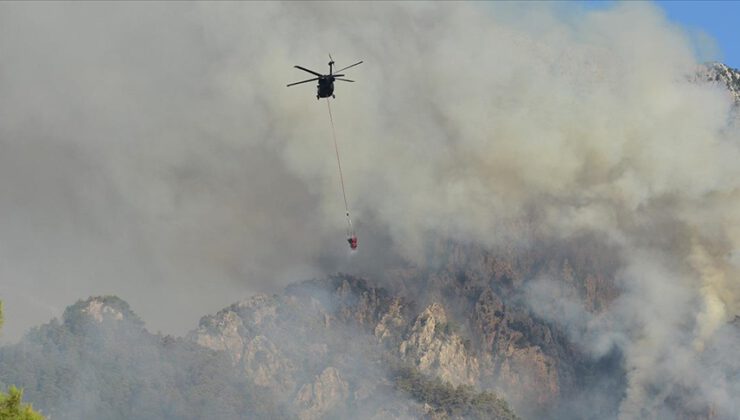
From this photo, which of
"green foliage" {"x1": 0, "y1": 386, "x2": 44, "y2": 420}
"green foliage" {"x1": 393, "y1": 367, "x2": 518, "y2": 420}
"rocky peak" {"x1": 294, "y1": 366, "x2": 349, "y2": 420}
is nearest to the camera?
"green foliage" {"x1": 0, "y1": 386, "x2": 44, "y2": 420}

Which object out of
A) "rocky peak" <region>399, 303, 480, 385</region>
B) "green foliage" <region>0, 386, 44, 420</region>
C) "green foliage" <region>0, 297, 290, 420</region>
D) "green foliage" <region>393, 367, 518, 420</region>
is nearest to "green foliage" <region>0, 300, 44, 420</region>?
"green foliage" <region>0, 386, 44, 420</region>

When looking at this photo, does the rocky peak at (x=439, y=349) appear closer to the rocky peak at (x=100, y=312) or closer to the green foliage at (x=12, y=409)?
the rocky peak at (x=100, y=312)

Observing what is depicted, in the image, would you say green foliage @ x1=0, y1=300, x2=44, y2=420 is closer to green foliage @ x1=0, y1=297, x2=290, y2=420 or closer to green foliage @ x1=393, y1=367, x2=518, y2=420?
green foliage @ x1=0, y1=297, x2=290, y2=420

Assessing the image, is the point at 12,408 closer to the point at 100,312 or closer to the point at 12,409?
the point at 12,409

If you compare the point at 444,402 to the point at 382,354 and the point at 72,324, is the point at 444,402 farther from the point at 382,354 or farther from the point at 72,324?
the point at 72,324

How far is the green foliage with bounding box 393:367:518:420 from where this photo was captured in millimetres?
159375

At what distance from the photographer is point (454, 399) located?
161 metres

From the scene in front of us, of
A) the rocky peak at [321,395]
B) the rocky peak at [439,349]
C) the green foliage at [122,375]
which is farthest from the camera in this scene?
the rocky peak at [439,349]

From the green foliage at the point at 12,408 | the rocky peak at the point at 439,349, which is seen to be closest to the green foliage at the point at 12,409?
the green foliage at the point at 12,408

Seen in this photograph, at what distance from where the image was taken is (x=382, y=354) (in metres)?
174

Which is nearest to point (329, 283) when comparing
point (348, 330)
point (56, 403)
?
point (348, 330)

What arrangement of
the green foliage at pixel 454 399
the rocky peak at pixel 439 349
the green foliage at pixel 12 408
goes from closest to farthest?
the green foliage at pixel 12 408
the green foliage at pixel 454 399
the rocky peak at pixel 439 349

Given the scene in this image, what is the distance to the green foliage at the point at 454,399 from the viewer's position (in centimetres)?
15938

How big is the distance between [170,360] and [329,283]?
27.6 metres
